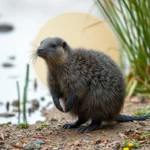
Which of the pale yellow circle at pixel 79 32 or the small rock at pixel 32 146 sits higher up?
the pale yellow circle at pixel 79 32

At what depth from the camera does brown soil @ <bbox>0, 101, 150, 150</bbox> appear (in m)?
5.16

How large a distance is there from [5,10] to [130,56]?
555 centimetres

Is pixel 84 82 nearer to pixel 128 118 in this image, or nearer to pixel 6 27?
pixel 128 118

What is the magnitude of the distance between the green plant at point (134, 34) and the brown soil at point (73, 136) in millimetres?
1269

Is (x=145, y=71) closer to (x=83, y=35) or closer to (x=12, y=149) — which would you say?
(x=83, y=35)

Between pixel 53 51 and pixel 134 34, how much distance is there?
1.92 metres

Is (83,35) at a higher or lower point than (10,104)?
higher

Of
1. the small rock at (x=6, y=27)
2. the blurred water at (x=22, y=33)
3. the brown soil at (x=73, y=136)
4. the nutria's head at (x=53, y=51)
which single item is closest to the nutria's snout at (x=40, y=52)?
the nutria's head at (x=53, y=51)

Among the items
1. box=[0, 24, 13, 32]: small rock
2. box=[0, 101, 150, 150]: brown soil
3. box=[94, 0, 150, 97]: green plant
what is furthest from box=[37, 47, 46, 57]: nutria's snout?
box=[0, 24, 13, 32]: small rock

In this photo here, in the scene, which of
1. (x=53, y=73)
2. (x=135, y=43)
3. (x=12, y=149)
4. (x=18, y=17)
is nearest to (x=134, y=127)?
(x=53, y=73)

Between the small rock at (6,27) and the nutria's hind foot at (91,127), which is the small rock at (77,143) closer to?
the nutria's hind foot at (91,127)

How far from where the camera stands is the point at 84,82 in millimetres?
5672

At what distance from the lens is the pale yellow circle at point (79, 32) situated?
823cm

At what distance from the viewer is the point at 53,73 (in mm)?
5719
